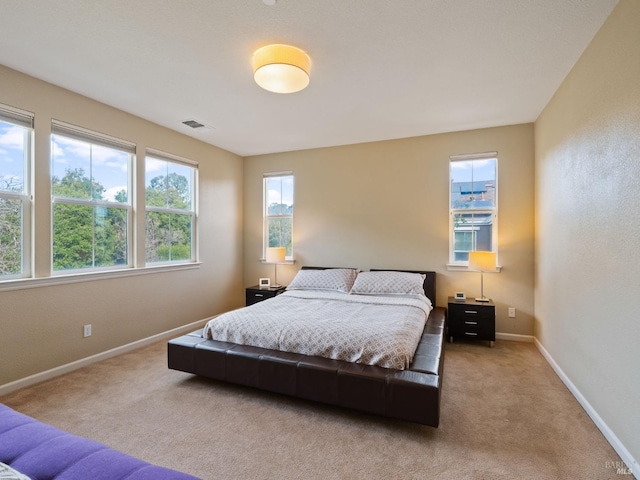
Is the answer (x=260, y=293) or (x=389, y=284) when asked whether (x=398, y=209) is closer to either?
(x=389, y=284)

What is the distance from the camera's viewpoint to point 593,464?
1.75 meters

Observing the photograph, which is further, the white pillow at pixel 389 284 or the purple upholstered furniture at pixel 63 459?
the white pillow at pixel 389 284

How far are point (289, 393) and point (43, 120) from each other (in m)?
3.13

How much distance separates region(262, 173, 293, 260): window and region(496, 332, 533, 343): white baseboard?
3.04 metres

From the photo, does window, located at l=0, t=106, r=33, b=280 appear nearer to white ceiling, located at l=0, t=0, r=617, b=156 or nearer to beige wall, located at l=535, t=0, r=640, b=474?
white ceiling, located at l=0, t=0, r=617, b=156

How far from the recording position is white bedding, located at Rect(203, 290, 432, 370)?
7.47 feet

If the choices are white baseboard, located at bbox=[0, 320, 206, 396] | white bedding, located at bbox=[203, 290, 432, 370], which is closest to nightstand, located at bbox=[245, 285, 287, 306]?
A: white baseboard, located at bbox=[0, 320, 206, 396]

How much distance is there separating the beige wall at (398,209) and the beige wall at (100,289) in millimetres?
782

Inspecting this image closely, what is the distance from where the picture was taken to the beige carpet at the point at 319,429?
1.74m

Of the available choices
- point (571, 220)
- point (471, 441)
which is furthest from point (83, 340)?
point (571, 220)

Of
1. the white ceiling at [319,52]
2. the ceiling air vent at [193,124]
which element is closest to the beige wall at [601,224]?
the white ceiling at [319,52]

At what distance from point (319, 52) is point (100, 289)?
10.0 ft

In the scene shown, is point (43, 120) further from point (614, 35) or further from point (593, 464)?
point (593, 464)

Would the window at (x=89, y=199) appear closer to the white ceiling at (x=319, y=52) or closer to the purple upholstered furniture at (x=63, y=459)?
the white ceiling at (x=319, y=52)
